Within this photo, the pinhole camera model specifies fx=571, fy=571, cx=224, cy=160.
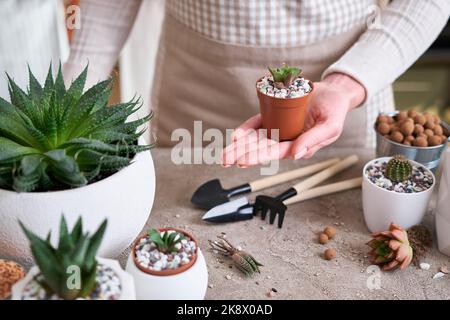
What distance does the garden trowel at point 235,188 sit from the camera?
94 centimetres

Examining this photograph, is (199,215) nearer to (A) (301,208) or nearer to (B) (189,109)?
(A) (301,208)

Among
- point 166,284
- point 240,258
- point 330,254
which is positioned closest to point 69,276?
Answer: point 166,284

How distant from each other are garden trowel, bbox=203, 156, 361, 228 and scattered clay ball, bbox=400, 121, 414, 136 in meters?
0.11

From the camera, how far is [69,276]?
1.85 feet

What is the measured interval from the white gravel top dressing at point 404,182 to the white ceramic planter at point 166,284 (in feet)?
1.15

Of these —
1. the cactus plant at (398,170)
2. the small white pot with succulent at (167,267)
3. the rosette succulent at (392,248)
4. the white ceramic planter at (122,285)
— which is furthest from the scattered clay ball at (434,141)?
the white ceramic planter at (122,285)

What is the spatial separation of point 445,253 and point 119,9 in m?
0.82

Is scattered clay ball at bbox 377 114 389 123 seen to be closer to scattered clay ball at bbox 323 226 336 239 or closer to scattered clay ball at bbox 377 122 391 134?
scattered clay ball at bbox 377 122 391 134

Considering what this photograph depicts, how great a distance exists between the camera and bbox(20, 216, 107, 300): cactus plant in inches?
22.2

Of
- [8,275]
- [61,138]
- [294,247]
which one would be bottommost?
[294,247]

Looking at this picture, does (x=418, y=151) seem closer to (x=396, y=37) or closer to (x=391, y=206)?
(x=391, y=206)

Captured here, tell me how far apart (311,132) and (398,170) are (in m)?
0.14

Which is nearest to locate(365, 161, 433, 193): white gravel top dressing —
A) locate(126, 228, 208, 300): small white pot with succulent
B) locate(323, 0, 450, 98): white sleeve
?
locate(323, 0, 450, 98): white sleeve

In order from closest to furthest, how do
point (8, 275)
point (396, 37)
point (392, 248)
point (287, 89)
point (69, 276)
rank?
point (69, 276) < point (8, 275) < point (392, 248) < point (287, 89) < point (396, 37)
